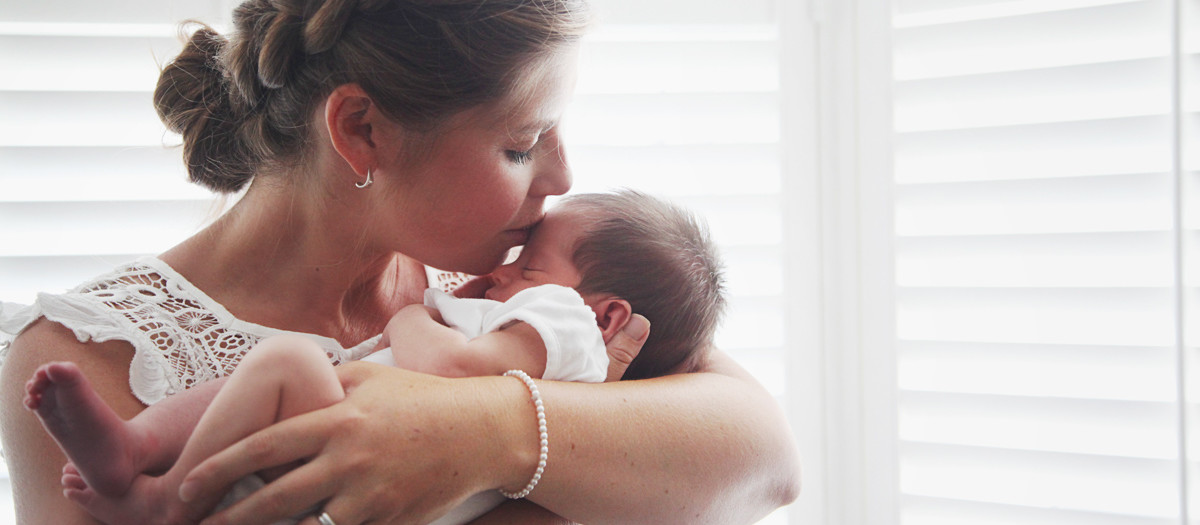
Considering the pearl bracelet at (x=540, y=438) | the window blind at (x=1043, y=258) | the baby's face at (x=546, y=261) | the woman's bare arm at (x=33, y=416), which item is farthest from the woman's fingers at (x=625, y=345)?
the window blind at (x=1043, y=258)

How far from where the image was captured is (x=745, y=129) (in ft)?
5.99

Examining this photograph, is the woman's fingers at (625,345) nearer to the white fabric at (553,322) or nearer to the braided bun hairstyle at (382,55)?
the white fabric at (553,322)

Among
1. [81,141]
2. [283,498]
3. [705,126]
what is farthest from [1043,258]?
[81,141]

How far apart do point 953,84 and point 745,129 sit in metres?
0.46

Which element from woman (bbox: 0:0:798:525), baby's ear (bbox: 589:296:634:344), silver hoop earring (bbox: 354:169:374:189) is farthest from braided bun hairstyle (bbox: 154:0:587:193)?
baby's ear (bbox: 589:296:634:344)

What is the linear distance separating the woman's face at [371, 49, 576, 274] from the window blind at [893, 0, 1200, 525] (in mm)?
921

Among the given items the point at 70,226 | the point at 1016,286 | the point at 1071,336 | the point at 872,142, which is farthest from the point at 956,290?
the point at 70,226

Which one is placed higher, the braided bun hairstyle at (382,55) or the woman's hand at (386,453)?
the braided bun hairstyle at (382,55)

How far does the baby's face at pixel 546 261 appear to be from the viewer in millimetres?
1227

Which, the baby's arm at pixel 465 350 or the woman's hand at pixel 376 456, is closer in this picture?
the woman's hand at pixel 376 456

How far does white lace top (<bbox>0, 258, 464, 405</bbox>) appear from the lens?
1.05 m

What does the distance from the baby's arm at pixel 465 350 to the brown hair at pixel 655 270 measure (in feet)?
0.53

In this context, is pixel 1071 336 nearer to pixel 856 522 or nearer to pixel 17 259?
pixel 856 522

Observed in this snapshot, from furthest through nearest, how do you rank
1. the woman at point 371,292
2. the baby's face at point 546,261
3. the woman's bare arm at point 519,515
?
the baby's face at point 546,261, the woman's bare arm at point 519,515, the woman at point 371,292
